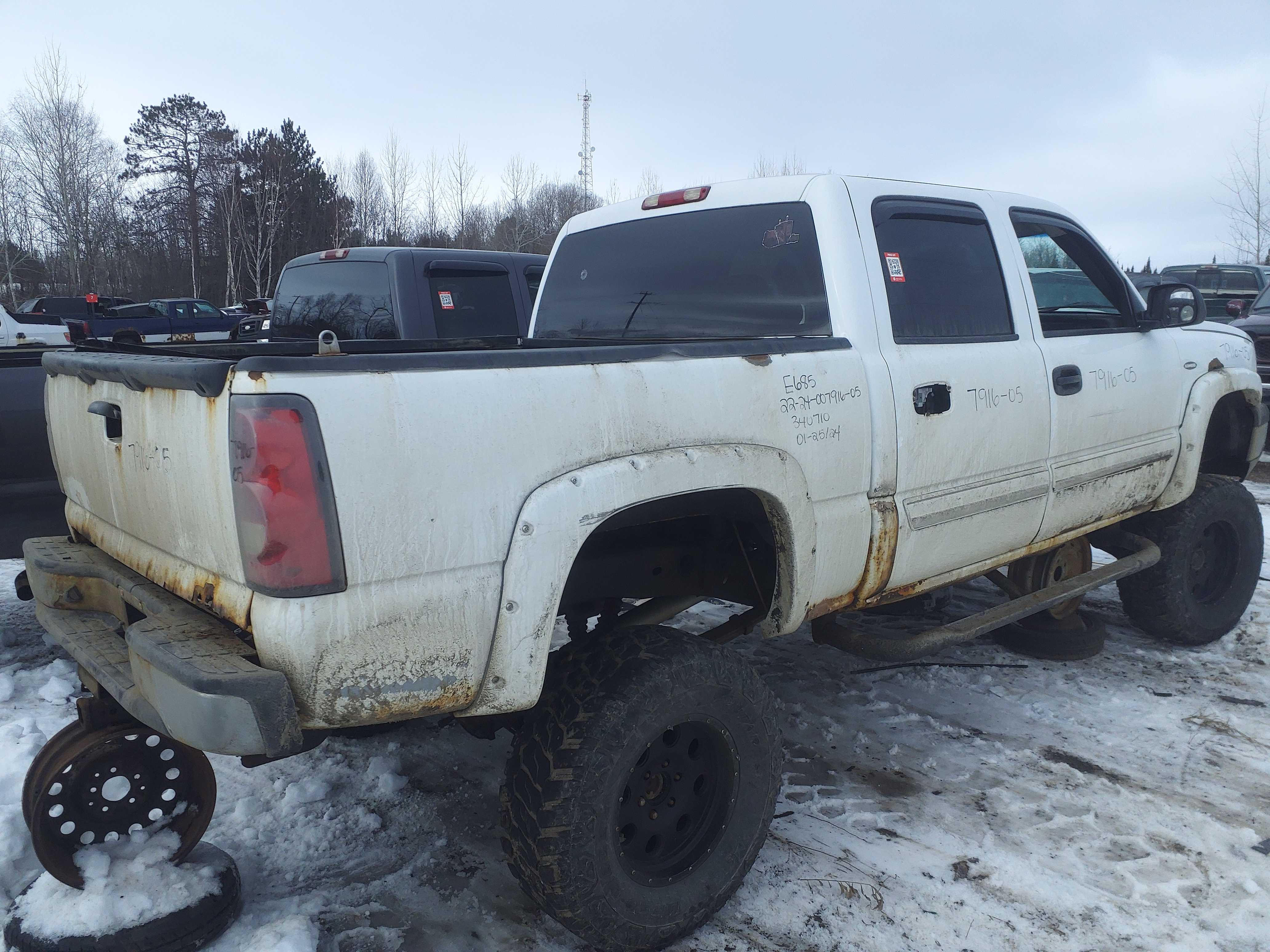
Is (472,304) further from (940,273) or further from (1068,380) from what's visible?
(1068,380)

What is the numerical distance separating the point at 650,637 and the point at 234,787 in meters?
1.78

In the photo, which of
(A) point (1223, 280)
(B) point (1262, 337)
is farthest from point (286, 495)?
(A) point (1223, 280)

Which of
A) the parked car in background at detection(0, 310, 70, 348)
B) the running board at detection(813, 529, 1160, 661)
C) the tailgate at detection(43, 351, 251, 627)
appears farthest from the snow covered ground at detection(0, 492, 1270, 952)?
the parked car in background at detection(0, 310, 70, 348)

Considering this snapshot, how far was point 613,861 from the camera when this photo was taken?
87.4 inches

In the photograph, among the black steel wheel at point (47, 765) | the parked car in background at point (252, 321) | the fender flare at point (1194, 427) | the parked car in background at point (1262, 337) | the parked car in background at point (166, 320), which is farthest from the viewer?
the parked car in background at point (166, 320)

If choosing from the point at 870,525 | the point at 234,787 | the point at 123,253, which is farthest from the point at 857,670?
the point at 123,253

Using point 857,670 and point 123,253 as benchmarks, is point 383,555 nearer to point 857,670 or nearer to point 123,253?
point 857,670

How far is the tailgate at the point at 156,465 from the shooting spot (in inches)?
73.7

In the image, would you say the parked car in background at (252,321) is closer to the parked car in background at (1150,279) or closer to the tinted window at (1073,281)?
the tinted window at (1073,281)

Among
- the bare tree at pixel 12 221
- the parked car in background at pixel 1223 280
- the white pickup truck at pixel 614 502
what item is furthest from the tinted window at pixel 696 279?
the bare tree at pixel 12 221

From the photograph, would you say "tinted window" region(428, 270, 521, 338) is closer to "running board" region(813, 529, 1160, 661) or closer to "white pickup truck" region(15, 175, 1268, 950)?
"white pickup truck" region(15, 175, 1268, 950)

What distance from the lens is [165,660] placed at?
70.8 inches

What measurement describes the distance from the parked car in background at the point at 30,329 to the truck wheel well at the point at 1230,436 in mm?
15731

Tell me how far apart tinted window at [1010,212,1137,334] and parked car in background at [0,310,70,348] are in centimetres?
1525
